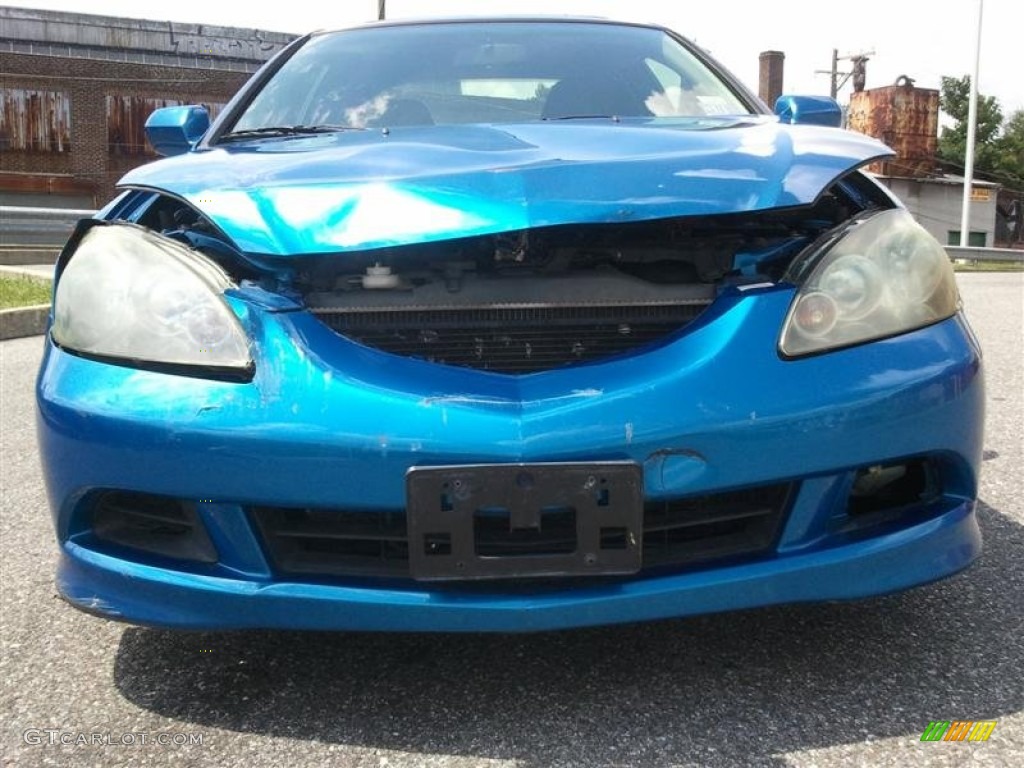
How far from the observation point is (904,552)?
174cm

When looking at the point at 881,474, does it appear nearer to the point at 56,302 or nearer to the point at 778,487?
the point at 778,487

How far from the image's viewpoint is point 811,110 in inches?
116

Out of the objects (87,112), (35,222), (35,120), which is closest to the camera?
(35,222)

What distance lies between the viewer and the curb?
7125 millimetres

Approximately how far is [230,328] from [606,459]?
68 cm

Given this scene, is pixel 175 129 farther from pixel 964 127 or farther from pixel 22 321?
pixel 964 127

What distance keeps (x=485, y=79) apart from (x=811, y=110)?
3.14 feet

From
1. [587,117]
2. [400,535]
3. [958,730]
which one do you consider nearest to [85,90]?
[587,117]

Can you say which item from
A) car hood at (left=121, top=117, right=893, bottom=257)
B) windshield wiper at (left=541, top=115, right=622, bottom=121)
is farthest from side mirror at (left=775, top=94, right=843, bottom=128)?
car hood at (left=121, top=117, right=893, bottom=257)

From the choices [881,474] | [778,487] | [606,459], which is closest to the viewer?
[606,459]

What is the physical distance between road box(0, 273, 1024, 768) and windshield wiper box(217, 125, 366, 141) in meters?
1.25

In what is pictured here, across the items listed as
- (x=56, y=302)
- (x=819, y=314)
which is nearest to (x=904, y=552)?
(x=819, y=314)

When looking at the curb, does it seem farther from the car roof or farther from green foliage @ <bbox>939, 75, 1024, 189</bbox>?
green foliage @ <bbox>939, 75, 1024, 189</bbox>

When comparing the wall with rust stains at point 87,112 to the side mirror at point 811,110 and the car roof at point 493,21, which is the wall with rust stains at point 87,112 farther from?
the side mirror at point 811,110
